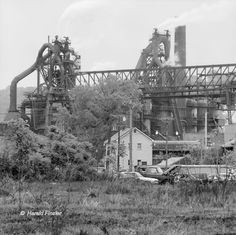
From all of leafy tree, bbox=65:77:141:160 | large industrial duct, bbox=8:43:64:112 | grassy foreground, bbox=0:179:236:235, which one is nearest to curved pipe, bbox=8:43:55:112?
large industrial duct, bbox=8:43:64:112

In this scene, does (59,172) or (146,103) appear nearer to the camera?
(59,172)

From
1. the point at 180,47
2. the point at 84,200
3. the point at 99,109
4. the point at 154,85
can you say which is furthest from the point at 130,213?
the point at 180,47

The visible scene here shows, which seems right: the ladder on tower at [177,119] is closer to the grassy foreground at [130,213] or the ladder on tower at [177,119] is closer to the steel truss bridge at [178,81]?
the steel truss bridge at [178,81]

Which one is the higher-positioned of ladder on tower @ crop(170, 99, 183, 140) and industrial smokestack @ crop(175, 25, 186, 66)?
industrial smokestack @ crop(175, 25, 186, 66)

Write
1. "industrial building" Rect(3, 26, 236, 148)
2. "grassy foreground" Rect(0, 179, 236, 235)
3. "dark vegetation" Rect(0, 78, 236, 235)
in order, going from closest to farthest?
"grassy foreground" Rect(0, 179, 236, 235) < "dark vegetation" Rect(0, 78, 236, 235) < "industrial building" Rect(3, 26, 236, 148)

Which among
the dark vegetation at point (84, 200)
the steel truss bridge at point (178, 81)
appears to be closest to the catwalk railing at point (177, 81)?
the steel truss bridge at point (178, 81)

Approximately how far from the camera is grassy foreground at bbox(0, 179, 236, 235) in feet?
32.9

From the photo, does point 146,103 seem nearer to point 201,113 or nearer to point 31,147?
point 201,113

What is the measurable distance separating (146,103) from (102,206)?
7733 centimetres

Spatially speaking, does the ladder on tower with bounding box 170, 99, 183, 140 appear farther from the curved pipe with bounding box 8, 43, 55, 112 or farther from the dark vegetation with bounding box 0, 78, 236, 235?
the dark vegetation with bounding box 0, 78, 236, 235

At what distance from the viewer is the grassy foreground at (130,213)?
10.0m

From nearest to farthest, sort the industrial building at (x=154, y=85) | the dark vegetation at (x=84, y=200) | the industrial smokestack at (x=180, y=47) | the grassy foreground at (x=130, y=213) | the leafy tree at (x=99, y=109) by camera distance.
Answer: the grassy foreground at (x=130, y=213) < the dark vegetation at (x=84, y=200) < the leafy tree at (x=99, y=109) < the industrial building at (x=154, y=85) < the industrial smokestack at (x=180, y=47)

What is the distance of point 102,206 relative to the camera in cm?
1381

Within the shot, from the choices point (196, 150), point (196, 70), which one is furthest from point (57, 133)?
point (196, 70)
